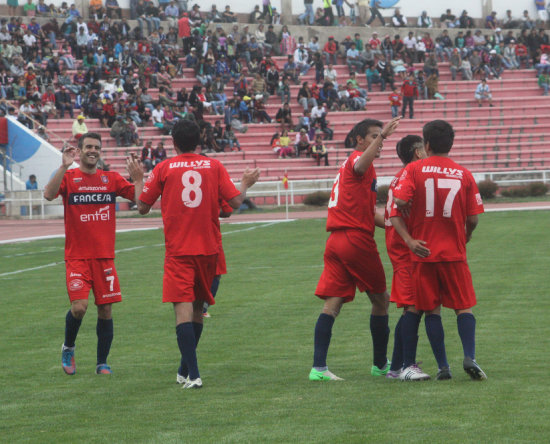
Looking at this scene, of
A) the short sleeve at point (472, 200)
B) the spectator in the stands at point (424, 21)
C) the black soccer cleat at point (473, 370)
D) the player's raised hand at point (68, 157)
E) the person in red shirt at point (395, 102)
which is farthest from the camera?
the spectator in the stands at point (424, 21)

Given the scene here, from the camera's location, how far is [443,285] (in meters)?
7.32

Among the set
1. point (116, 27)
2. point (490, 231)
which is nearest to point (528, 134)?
point (116, 27)

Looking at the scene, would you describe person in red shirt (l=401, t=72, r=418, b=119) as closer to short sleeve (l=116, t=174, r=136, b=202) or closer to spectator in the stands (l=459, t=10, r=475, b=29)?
spectator in the stands (l=459, t=10, r=475, b=29)

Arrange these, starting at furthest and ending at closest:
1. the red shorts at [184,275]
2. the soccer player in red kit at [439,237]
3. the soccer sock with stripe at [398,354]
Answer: the soccer sock with stripe at [398,354]
the red shorts at [184,275]
the soccer player in red kit at [439,237]

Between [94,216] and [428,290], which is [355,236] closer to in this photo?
[428,290]

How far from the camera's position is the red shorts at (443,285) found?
23.8 ft

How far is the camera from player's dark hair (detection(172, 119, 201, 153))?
7.62 meters

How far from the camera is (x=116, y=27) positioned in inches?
1775

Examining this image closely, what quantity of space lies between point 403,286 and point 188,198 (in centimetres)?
174

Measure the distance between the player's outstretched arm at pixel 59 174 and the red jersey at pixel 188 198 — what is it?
0.82m

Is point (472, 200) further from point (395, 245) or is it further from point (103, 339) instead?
point (103, 339)

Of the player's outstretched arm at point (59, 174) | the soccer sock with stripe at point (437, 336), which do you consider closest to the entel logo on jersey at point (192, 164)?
the player's outstretched arm at point (59, 174)

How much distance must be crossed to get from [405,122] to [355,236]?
3719 centimetres

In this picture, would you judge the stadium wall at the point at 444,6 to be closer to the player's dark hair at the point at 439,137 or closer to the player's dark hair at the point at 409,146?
the player's dark hair at the point at 409,146
